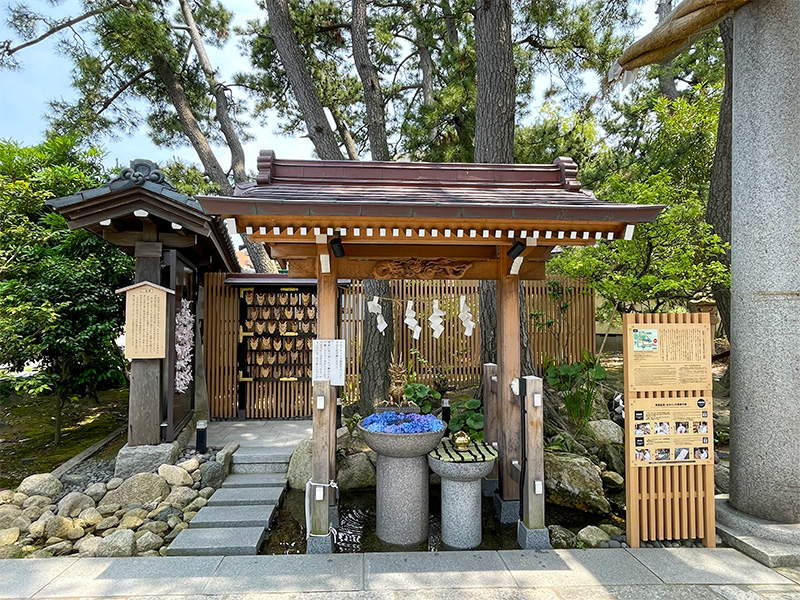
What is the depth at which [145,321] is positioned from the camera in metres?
5.25

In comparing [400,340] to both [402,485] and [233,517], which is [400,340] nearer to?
[402,485]

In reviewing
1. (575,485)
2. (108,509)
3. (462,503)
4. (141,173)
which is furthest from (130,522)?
(575,485)

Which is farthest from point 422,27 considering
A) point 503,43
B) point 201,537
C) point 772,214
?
point 201,537

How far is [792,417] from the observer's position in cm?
395

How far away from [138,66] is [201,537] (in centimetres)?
1128

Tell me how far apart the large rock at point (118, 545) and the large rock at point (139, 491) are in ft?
2.61

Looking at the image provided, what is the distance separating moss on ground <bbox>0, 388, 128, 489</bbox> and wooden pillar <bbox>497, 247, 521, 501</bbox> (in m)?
5.27

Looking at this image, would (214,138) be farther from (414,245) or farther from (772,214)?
(772,214)

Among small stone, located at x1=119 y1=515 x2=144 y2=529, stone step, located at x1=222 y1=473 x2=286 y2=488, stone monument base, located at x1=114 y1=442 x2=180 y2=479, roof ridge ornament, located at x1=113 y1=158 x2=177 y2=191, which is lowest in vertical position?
small stone, located at x1=119 y1=515 x2=144 y2=529

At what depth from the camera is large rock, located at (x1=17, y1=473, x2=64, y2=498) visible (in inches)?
185

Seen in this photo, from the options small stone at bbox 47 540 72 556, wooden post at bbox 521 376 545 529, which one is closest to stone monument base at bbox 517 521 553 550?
wooden post at bbox 521 376 545 529

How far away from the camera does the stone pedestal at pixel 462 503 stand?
4074mm

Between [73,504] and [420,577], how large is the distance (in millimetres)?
3669

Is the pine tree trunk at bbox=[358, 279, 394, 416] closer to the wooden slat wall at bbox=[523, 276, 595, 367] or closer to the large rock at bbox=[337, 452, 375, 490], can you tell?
the large rock at bbox=[337, 452, 375, 490]
